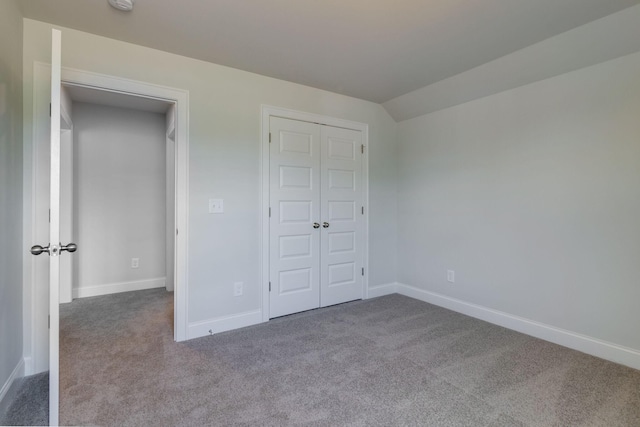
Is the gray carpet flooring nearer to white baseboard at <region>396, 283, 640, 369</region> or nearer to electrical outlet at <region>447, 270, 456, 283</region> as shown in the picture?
white baseboard at <region>396, 283, 640, 369</region>

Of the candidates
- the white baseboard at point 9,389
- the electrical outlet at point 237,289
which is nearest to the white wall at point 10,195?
the white baseboard at point 9,389

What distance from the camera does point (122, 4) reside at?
1.96m

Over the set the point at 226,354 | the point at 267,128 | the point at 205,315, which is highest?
the point at 267,128

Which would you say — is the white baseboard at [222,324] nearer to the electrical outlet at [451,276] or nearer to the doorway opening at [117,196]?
the doorway opening at [117,196]

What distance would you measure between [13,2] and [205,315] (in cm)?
256

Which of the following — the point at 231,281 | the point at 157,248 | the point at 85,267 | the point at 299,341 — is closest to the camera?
A: the point at 299,341

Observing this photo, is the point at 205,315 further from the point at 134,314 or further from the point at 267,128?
the point at 267,128

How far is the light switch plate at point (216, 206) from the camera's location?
2828mm

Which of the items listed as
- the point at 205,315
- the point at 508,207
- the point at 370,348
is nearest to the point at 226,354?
the point at 205,315

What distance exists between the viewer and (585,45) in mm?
2303

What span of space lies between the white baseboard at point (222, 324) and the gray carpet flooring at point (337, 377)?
87 mm

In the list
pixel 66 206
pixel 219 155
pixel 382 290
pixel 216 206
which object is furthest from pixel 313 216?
pixel 66 206

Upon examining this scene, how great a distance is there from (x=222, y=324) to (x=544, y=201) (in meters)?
3.11

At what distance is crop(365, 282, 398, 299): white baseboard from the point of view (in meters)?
3.92
